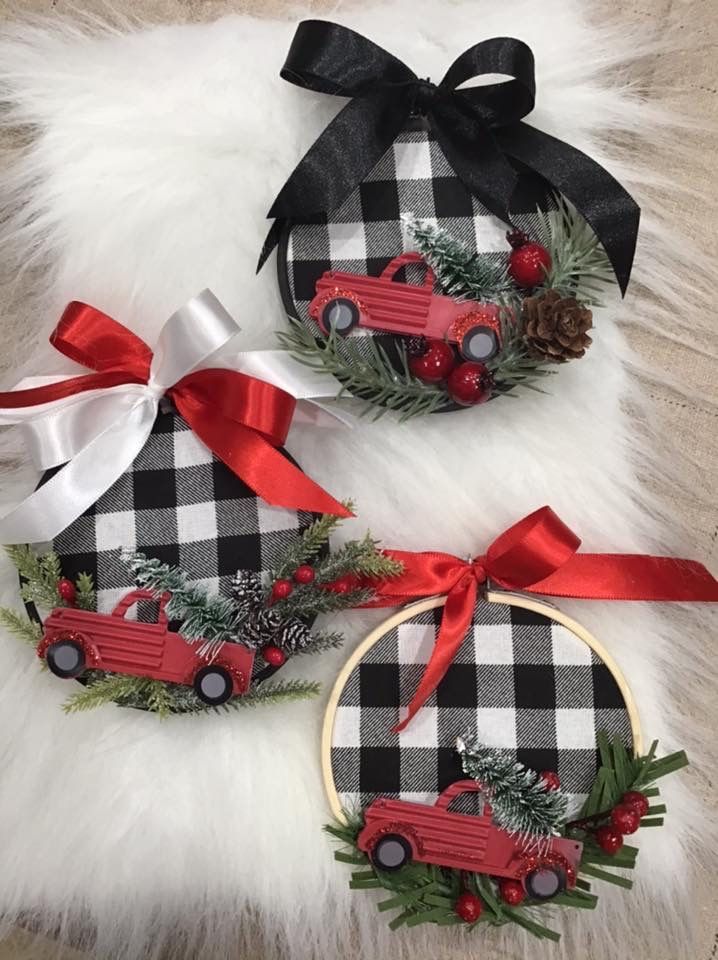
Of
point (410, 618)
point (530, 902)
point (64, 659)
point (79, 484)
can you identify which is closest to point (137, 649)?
point (64, 659)

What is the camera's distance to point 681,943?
3.18 ft

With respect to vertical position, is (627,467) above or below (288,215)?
below

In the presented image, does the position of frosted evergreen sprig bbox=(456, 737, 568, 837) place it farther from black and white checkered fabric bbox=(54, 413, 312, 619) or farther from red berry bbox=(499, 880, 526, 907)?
black and white checkered fabric bbox=(54, 413, 312, 619)

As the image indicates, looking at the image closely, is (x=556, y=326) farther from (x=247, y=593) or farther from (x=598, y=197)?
(x=247, y=593)

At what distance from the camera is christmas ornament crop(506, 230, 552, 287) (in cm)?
89

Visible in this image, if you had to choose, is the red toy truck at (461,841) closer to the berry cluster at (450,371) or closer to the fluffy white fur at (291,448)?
the fluffy white fur at (291,448)

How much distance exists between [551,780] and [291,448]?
0.46 m

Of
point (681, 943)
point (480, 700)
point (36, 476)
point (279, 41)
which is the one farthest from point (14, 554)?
point (681, 943)

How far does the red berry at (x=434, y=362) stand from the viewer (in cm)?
90

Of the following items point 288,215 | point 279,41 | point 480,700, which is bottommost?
point 480,700

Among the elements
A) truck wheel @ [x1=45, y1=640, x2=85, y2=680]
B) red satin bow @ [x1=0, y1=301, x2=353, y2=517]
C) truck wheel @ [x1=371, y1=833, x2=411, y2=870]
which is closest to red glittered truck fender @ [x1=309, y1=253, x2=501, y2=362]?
red satin bow @ [x1=0, y1=301, x2=353, y2=517]

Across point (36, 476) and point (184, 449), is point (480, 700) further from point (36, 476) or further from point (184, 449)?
point (36, 476)

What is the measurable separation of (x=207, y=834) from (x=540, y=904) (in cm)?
37

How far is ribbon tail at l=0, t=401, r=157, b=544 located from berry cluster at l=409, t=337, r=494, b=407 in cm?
30
